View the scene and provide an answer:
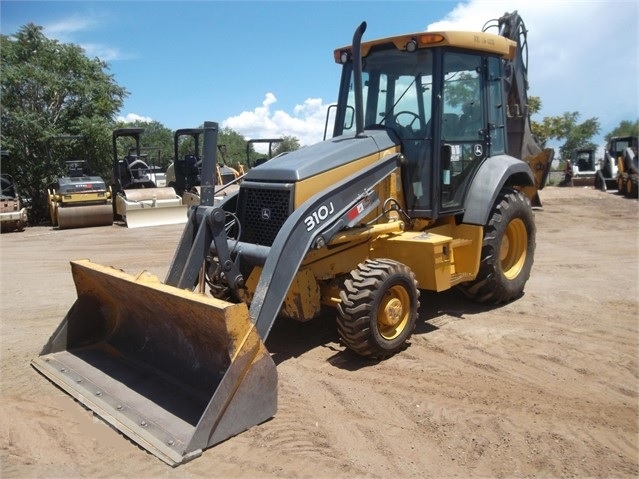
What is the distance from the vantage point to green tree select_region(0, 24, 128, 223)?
58.3 feet

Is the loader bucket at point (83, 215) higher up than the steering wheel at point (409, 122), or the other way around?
the steering wheel at point (409, 122)

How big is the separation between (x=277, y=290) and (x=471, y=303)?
3.11m

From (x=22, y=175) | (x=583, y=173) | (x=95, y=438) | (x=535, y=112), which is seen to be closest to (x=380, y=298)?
(x=95, y=438)

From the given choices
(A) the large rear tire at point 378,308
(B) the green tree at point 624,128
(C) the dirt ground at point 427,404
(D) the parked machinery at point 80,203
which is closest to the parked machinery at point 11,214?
(D) the parked machinery at point 80,203

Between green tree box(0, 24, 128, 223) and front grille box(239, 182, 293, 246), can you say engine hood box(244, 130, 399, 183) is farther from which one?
green tree box(0, 24, 128, 223)

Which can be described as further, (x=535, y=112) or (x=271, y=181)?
(x=535, y=112)

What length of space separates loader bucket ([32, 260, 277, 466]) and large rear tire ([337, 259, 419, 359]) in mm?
991

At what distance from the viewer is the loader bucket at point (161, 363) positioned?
3400mm

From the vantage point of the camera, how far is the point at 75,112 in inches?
746

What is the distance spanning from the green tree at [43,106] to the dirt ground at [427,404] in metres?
12.8

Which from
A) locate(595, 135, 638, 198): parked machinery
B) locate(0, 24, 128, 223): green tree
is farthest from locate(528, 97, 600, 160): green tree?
locate(0, 24, 128, 223): green tree

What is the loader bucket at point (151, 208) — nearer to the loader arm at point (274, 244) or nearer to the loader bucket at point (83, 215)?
the loader bucket at point (83, 215)

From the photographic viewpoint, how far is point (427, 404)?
397 centimetres

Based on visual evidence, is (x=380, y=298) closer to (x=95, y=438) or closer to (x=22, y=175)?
(x=95, y=438)
